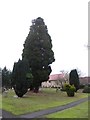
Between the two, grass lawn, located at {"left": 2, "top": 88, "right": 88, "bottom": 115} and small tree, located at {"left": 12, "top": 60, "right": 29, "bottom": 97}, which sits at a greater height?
small tree, located at {"left": 12, "top": 60, "right": 29, "bottom": 97}

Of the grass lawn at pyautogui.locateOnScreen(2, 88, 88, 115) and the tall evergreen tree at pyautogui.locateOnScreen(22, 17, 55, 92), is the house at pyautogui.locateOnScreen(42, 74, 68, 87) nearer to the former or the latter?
the tall evergreen tree at pyautogui.locateOnScreen(22, 17, 55, 92)

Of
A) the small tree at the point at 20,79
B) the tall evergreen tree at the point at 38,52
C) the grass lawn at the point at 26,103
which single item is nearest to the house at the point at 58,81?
the tall evergreen tree at the point at 38,52

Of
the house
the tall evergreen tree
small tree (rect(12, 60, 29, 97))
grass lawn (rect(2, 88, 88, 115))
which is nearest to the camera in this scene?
grass lawn (rect(2, 88, 88, 115))

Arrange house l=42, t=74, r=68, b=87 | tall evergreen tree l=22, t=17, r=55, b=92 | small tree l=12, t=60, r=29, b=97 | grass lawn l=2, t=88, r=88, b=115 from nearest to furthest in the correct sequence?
grass lawn l=2, t=88, r=88, b=115 < small tree l=12, t=60, r=29, b=97 < tall evergreen tree l=22, t=17, r=55, b=92 < house l=42, t=74, r=68, b=87

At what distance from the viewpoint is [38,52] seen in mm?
44625

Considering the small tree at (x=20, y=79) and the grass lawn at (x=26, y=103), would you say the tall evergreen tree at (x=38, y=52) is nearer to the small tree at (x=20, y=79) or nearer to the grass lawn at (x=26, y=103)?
the grass lawn at (x=26, y=103)

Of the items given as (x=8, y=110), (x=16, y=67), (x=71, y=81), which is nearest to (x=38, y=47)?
(x=16, y=67)

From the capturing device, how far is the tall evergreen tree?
1746 inches

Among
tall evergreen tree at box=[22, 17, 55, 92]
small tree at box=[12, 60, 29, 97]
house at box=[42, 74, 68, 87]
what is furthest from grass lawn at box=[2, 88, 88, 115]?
house at box=[42, 74, 68, 87]

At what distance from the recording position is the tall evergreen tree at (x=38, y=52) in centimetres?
4434

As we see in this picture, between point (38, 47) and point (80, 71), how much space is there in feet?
212

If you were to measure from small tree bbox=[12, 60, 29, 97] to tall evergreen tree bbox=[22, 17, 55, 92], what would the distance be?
10.5m

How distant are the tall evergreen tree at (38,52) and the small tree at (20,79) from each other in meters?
10.5

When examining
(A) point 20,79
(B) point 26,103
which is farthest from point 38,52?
(B) point 26,103
